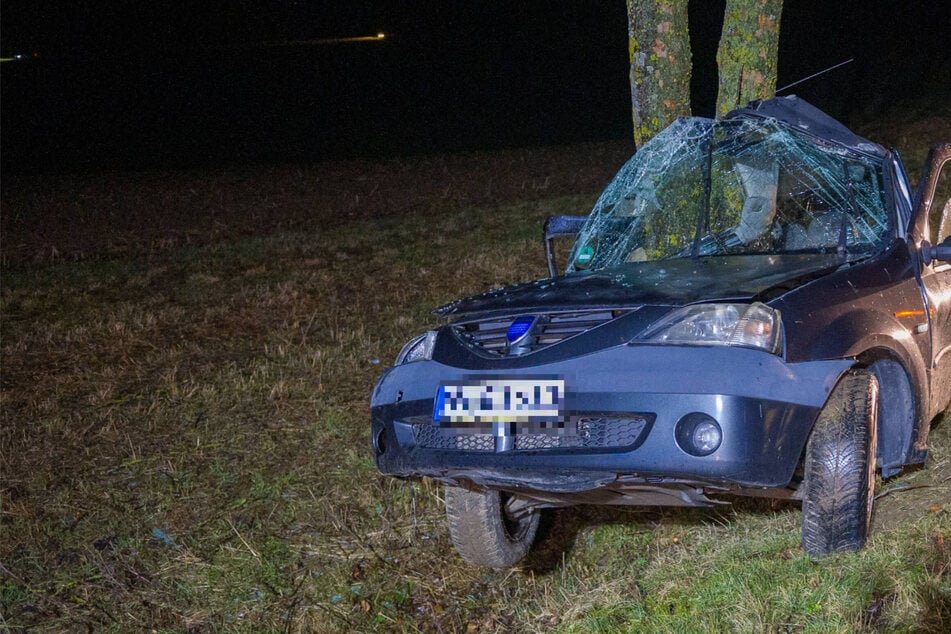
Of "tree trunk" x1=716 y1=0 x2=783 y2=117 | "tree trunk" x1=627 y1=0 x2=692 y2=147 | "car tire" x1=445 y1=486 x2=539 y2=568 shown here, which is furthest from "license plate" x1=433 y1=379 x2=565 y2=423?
"tree trunk" x1=716 y1=0 x2=783 y2=117

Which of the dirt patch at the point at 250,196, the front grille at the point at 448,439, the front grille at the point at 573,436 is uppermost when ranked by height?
the front grille at the point at 573,436

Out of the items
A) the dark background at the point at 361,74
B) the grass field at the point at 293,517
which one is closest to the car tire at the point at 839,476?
the grass field at the point at 293,517

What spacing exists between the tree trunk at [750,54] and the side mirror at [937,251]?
330 cm

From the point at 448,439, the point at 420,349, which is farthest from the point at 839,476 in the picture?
the point at 420,349

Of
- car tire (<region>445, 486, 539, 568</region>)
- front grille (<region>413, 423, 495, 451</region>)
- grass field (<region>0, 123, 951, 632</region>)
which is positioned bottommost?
grass field (<region>0, 123, 951, 632</region>)

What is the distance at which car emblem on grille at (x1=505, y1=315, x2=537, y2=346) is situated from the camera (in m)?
3.68

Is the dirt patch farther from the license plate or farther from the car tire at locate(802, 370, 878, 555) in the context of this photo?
the car tire at locate(802, 370, 878, 555)

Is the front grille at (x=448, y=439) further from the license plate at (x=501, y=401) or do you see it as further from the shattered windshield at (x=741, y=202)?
the shattered windshield at (x=741, y=202)

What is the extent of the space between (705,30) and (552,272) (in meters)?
40.4

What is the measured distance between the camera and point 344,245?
45.2 feet

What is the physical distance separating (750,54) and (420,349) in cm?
448

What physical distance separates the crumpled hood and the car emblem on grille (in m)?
0.04

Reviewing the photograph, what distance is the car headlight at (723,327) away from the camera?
3.35 metres

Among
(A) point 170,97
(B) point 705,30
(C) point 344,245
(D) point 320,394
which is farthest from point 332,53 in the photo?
(D) point 320,394
